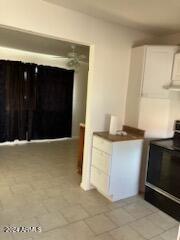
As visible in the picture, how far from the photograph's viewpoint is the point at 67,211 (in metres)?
2.50

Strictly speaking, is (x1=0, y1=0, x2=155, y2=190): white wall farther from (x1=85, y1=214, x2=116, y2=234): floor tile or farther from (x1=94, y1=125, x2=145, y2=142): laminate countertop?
(x1=85, y1=214, x2=116, y2=234): floor tile

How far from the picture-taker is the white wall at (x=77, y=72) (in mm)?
5055

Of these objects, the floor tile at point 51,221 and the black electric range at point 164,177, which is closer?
the floor tile at point 51,221

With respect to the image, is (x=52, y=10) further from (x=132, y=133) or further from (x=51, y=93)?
(x=51, y=93)

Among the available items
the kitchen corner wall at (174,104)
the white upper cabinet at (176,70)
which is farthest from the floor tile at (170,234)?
the white upper cabinet at (176,70)

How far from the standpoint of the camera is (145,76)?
2.96 meters

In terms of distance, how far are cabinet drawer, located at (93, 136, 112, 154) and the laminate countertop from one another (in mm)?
54

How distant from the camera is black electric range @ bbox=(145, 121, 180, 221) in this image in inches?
96.9

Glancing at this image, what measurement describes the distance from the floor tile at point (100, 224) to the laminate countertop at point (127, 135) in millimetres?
930

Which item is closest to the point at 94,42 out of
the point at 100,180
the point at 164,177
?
the point at 100,180

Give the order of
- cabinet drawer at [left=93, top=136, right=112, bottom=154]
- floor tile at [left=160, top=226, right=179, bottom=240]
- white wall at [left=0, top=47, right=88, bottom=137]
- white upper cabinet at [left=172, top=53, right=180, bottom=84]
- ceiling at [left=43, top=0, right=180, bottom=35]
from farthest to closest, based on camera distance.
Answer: white wall at [left=0, top=47, right=88, bottom=137] < white upper cabinet at [left=172, top=53, right=180, bottom=84] < cabinet drawer at [left=93, top=136, right=112, bottom=154] < ceiling at [left=43, top=0, right=180, bottom=35] < floor tile at [left=160, top=226, right=179, bottom=240]

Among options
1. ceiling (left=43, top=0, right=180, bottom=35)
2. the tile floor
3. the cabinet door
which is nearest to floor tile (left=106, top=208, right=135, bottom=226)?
the tile floor

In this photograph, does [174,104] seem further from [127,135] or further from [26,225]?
[26,225]

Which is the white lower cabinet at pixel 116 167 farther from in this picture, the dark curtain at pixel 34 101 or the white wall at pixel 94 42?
the dark curtain at pixel 34 101
